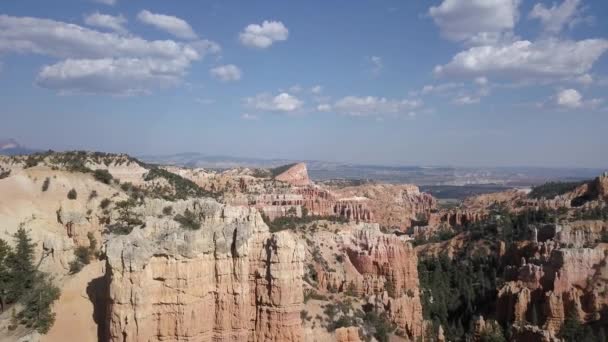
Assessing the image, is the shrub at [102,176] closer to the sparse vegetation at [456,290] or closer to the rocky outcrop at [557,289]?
the sparse vegetation at [456,290]

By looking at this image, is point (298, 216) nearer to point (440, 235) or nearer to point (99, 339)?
point (440, 235)

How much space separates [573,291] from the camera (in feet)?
155

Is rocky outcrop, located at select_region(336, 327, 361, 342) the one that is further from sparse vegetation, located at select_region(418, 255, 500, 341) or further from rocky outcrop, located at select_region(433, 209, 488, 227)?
rocky outcrop, located at select_region(433, 209, 488, 227)

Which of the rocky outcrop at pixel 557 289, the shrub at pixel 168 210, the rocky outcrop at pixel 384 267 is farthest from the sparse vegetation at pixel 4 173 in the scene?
the rocky outcrop at pixel 557 289

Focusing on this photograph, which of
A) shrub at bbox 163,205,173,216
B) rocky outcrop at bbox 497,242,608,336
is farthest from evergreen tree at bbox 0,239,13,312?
rocky outcrop at bbox 497,242,608,336

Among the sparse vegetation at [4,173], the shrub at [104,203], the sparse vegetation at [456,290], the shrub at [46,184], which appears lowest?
the sparse vegetation at [456,290]

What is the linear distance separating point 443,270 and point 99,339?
49.3 m

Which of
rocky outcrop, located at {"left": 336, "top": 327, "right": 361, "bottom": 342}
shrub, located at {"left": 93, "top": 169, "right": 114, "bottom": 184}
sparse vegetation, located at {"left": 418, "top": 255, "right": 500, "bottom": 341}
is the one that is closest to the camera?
rocky outcrop, located at {"left": 336, "top": 327, "right": 361, "bottom": 342}

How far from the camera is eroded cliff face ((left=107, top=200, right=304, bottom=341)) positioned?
23.0 metres

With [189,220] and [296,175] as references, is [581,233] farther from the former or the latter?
[296,175]

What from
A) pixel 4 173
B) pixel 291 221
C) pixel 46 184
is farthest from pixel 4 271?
pixel 291 221

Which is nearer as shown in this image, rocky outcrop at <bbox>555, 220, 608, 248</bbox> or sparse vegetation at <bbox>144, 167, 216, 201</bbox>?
sparse vegetation at <bbox>144, 167, 216, 201</bbox>

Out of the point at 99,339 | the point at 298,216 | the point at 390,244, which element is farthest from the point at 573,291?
the point at 99,339

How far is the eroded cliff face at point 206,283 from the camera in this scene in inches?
904
